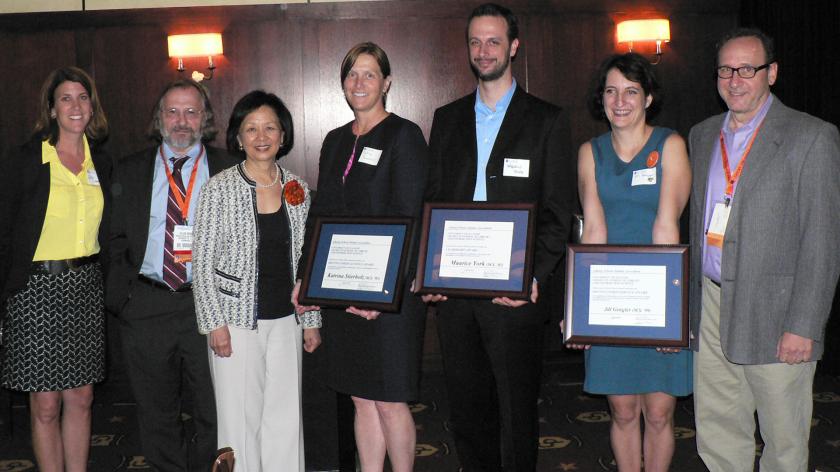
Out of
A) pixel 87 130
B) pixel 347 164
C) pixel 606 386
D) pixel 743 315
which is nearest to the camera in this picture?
pixel 743 315

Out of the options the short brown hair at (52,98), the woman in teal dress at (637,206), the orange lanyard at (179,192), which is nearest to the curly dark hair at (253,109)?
the orange lanyard at (179,192)

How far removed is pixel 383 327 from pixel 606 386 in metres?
0.89

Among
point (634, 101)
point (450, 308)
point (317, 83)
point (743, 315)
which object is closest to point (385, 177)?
point (450, 308)

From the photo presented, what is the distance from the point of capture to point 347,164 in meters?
2.99

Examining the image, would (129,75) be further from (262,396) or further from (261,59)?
(262,396)

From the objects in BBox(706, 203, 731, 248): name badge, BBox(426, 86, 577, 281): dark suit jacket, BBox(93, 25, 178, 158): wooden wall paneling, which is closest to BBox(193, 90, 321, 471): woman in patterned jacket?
BBox(426, 86, 577, 281): dark suit jacket

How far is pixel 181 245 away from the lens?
10.4 ft

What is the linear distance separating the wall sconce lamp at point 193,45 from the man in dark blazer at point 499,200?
10.8ft

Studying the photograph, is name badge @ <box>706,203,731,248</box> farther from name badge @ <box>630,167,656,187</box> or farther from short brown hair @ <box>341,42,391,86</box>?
short brown hair @ <box>341,42,391,86</box>

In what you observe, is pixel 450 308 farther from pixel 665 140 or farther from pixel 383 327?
pixel 665 140

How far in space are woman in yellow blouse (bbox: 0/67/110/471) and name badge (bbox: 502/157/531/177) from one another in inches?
75.4

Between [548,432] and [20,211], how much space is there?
307cm

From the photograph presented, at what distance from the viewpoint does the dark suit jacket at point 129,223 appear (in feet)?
10.6

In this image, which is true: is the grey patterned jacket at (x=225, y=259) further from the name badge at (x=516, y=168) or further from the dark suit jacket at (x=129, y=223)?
the name badge at (x=516, y=168)
